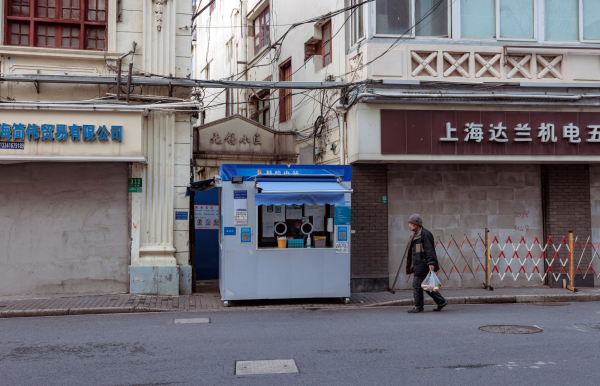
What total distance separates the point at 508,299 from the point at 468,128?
154 inches

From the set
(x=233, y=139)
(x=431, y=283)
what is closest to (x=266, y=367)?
(x=431, y=283)

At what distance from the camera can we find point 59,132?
12414 mm

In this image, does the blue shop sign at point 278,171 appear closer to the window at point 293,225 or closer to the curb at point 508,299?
the window at point 293,225

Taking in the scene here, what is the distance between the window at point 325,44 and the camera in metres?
16.5

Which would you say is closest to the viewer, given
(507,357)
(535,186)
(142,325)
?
(507,357)

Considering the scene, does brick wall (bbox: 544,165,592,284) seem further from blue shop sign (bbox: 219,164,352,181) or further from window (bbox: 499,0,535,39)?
blue shop sign (bbox: 219,164,352,181)

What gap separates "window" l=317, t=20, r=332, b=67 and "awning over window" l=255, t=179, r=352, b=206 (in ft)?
19.1

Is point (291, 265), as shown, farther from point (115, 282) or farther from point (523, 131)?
point (523, 131)

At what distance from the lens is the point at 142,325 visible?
990cm

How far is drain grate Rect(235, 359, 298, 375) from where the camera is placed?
6.81 metres

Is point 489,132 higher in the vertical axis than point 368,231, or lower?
higher

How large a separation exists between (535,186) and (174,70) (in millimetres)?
9115

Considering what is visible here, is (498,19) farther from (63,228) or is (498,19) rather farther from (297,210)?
(63,228)

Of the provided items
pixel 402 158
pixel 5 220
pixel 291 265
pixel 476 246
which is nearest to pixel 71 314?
pixel 5 220
